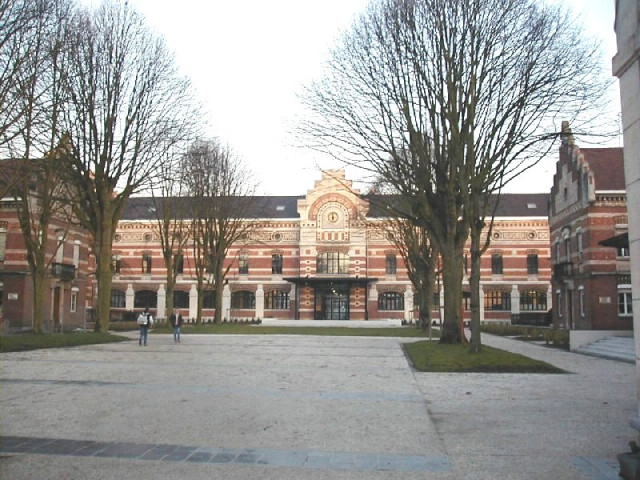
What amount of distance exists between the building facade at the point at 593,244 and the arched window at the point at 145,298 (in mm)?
41595

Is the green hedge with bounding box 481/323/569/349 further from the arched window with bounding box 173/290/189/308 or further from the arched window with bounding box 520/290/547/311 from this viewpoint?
the arched window with bounding box 173/290/189/308

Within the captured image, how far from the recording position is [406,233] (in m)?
34.2

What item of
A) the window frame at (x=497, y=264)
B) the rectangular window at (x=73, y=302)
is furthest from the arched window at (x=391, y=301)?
the rectangular window at (x=73, y=302)

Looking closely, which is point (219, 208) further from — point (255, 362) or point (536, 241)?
point (536, 241)

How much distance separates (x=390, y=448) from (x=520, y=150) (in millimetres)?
13494

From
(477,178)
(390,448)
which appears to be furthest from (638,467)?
(477,178)

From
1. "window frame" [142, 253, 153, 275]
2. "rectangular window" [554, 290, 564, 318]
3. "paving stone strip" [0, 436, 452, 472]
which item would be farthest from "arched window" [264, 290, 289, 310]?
"paving stone strip" [0, 436, 452, 472]

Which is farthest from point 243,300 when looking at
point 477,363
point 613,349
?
point 477,363

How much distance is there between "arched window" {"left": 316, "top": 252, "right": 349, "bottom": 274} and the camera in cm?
6038

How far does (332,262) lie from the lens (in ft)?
199

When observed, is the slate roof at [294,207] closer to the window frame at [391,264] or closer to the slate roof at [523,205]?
the slate roof at [523,205]

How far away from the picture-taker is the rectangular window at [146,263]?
6166cm

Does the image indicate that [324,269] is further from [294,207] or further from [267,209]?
[267,209]

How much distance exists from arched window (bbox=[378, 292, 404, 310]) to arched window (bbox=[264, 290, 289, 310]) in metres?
9.96
